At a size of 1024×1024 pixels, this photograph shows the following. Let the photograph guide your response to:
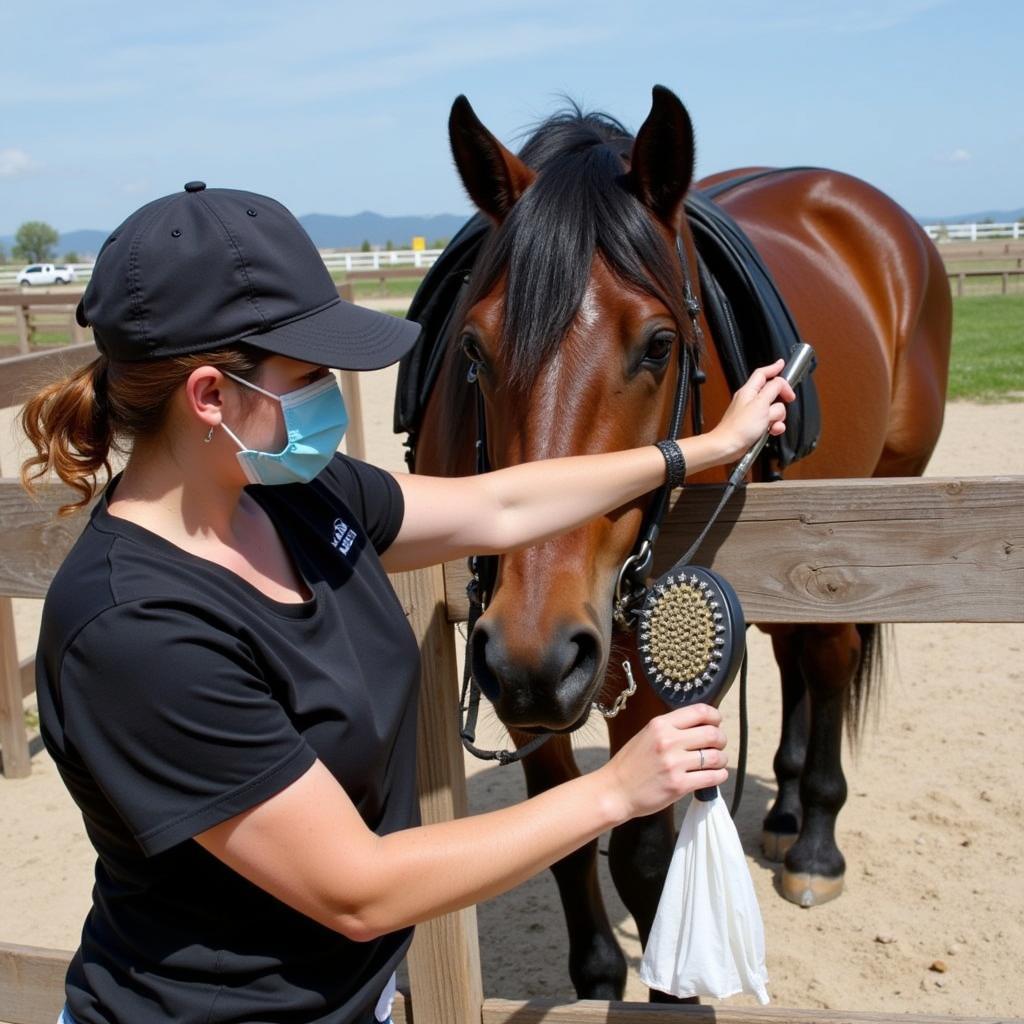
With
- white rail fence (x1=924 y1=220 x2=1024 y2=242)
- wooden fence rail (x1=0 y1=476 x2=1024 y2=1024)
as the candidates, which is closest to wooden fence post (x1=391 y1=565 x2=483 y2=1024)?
wooden fence rail (x1=0 y1=476 x2=1024 y2=1024)

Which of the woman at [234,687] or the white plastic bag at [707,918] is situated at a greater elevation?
the woman at [234,687]

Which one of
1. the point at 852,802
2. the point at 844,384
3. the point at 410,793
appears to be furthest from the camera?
the point at 852,802

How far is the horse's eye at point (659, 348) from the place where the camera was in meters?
2.32

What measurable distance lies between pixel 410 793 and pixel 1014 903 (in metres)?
2.78

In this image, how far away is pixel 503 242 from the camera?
7.93 ft

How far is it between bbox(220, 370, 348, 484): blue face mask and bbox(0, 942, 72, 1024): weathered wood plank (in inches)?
54.0

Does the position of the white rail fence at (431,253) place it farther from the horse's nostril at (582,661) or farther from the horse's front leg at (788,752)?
the horse's nostril at (582,661)

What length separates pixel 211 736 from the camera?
1.37 meters

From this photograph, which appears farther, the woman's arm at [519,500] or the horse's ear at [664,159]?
the horse's ear at [664,159]

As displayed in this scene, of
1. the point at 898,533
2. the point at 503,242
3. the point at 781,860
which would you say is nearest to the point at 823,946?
the point at 781,860

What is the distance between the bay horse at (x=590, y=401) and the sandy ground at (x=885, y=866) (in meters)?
0.27

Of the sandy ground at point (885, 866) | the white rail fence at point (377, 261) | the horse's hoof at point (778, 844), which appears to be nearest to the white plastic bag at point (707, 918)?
the sandy ground at point (885, 866)

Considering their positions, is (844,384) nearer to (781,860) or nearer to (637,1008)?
(781,860)

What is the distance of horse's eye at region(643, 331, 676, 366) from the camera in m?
2.32
